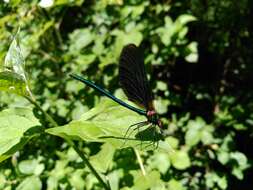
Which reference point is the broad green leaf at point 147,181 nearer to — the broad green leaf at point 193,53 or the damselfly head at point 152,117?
the damselfly head at point 152,117

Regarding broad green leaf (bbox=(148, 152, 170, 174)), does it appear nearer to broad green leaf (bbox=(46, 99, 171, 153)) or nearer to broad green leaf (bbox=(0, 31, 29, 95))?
broad green leaf (bbox=(46, 99, 171, 153))

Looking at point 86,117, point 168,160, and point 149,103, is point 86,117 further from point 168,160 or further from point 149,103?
point 168,160

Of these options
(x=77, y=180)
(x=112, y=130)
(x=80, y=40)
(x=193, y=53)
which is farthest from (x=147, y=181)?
(x=80, y=40)

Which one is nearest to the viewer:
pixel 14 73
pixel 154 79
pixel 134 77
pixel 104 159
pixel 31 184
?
pixel 14 73

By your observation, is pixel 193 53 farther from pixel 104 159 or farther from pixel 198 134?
pixel 104 159

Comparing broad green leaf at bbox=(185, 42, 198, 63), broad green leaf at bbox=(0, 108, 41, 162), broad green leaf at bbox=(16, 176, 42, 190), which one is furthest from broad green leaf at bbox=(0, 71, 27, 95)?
broad green leaf at bbox=(185, 42, 198, 63)

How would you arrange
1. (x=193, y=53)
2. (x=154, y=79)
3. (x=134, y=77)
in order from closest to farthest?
(x=134, y=77)
(x=193, y=53)
(x=154, y=79)

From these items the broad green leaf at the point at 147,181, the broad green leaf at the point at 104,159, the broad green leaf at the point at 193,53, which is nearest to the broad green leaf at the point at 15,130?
the broad green leaf at the point at 104,159
